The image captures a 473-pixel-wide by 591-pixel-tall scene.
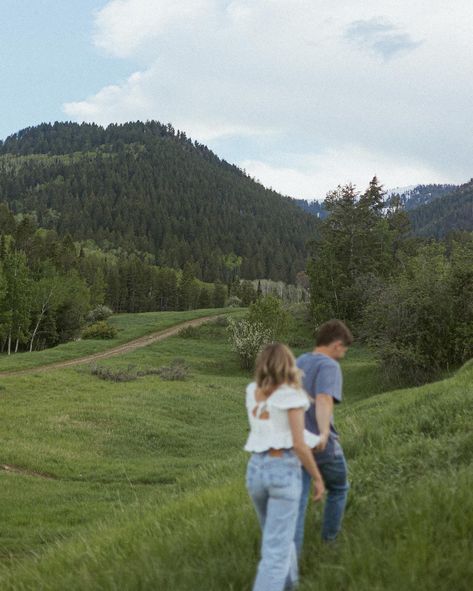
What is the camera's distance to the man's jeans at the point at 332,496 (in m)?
4.67

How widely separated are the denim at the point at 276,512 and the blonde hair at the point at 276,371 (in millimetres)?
532

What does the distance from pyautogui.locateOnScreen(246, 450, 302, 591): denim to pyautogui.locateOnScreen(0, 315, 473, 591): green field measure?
0.31 meters

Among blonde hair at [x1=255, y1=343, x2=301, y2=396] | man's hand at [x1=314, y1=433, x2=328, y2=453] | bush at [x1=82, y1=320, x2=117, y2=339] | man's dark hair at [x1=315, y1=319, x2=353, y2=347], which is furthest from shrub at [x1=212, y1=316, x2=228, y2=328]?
blonde hair at [x1=255, y1=343, x2=301, y2=396]

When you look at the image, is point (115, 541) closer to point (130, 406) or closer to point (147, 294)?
point (130, 406)

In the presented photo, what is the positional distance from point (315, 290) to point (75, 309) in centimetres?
3821

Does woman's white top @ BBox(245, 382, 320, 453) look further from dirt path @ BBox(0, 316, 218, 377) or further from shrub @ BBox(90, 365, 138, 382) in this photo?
dirt path @ BBox(0, 316, 218, 377)

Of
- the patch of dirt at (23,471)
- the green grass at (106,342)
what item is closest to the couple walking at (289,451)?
the patch of dirt at (23,471)

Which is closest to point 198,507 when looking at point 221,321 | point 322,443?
point 322,443

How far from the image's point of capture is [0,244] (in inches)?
3342

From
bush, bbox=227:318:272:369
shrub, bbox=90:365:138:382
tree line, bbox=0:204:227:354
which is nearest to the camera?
shrub, bbox=90:365:138:382

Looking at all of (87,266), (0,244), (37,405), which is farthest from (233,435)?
(87,266)

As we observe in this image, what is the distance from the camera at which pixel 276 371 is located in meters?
4.32

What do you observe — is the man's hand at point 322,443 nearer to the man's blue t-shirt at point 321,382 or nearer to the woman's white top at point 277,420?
the man's blue t-shirt at point 321,382

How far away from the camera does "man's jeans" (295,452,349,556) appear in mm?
4668
